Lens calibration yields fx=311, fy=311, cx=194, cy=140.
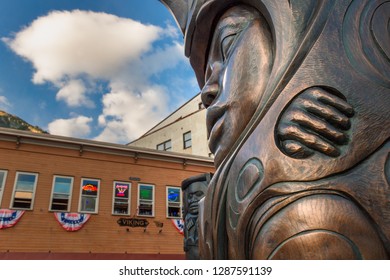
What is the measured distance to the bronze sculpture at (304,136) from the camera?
1.72 feet

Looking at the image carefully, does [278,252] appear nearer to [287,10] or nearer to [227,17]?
[287,10]

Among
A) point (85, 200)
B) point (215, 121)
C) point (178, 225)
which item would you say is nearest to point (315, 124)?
point (215, 121)

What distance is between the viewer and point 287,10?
75 cm

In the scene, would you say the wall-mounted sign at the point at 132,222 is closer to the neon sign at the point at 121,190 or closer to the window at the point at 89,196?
the neon sign at the point at 121,190

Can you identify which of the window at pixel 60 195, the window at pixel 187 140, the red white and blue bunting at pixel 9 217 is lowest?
the red white and blue bunting at pixel 9 217

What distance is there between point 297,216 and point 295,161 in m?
0.11

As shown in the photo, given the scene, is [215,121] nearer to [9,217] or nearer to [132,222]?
[9,217]

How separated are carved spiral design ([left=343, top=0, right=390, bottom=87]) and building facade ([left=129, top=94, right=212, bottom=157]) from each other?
13579 millimetres

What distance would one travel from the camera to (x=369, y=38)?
644mm

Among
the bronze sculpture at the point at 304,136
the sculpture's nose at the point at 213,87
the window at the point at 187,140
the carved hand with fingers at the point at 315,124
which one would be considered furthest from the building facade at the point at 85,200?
the carved hand with fingers at the point at 315,124

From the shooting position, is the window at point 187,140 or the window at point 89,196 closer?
the window at point 89,196

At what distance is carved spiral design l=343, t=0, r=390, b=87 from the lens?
0.62 metres

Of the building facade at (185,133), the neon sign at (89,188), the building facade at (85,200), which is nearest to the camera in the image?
the building facade at (85,200)

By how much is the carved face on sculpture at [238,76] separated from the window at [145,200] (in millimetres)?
9030
